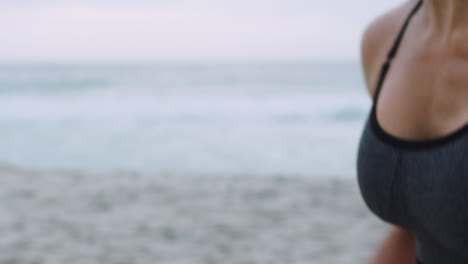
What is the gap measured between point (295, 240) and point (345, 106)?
12873 mm

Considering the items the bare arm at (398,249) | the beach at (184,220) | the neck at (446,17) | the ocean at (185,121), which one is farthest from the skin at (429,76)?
the ocean at (185,121)

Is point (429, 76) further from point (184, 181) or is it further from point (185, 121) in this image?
point (185, 121)

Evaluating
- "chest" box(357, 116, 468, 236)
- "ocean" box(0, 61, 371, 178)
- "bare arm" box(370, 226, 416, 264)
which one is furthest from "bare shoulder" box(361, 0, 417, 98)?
"ocean" box(0, 61, 371, 178)

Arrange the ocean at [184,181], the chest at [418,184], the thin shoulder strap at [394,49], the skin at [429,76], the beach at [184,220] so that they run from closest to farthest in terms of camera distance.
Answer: the chest at [418,184], the skin at [429,76], the thin shoulder strap at [394,49], the beach at [184,220], the ocean at [184,181]

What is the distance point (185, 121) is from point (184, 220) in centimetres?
981

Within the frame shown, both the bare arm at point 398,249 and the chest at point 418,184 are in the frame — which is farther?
the bare arm at point 398,249

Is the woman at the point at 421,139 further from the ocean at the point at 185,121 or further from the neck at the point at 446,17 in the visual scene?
the ocean at the point at 185,121

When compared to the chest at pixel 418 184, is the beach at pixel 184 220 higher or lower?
lower

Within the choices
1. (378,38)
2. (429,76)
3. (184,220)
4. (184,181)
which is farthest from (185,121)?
(429,76)

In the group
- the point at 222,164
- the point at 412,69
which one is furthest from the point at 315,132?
the point at 412,69

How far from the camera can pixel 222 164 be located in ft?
25.6

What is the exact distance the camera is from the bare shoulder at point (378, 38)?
3.16 feet

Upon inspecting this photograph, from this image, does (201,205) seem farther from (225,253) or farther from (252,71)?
(252,71)

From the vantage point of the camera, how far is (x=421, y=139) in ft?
2.69
